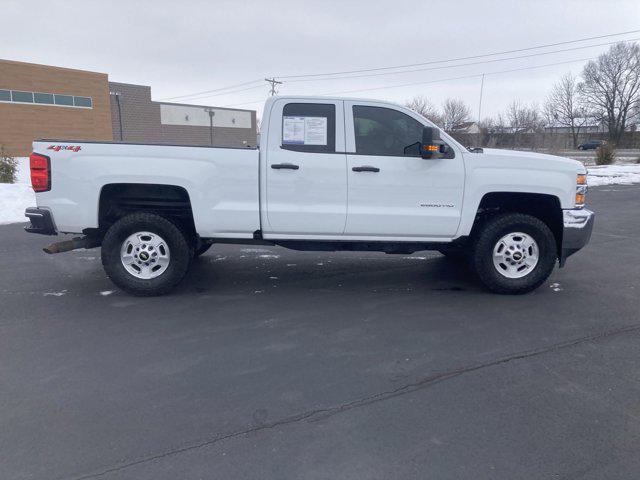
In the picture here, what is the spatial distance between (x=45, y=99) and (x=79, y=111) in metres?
2.64

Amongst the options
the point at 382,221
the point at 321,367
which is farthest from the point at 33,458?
the point at 382,221

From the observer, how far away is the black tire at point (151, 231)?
17.2 ft

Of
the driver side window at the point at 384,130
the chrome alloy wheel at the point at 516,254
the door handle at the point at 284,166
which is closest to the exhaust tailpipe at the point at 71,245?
the door handle at the point at 284,166

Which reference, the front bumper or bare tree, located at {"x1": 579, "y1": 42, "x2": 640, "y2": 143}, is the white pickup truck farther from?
bare tree, located at {"x1": 579, "y1": 42, "x2": 640, "y2": 143}

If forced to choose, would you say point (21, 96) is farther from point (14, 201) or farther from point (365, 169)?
point (365, 169)

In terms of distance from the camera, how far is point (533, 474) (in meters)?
2.52

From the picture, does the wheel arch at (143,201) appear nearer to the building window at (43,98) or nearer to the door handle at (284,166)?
the door handle at (284,166)

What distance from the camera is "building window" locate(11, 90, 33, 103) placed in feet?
109

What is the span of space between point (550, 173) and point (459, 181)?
101cm

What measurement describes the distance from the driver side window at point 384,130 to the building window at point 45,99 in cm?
3584

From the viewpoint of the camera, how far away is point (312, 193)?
520 cm

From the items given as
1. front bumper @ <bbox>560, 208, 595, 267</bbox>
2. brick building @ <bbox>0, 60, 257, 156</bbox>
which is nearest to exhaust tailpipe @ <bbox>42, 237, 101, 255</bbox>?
front bumper @ <bbox>560, 208, 595, 267</bbox>

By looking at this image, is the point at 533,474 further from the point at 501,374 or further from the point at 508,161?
the point at 508,161

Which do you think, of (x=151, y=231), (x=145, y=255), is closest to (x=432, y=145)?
(x=151, y=231)
